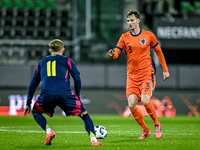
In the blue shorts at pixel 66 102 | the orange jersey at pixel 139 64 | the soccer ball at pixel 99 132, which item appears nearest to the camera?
the blue shorts at pixel 66 102

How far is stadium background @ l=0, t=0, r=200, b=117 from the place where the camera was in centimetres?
1545

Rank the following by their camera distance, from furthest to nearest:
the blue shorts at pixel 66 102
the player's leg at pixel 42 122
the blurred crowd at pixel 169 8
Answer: the blurred crowd at pixel 169 8, the player's leg at pixel 42 122, the blue shorts at pixel 66 102

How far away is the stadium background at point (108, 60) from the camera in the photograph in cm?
1545

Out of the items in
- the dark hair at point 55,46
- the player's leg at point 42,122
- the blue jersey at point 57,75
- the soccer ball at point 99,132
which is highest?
the dark hair at point 55,46

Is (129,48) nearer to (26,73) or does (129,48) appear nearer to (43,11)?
(26,73)

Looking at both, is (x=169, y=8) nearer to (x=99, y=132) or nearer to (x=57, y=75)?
(x=99, y=132)

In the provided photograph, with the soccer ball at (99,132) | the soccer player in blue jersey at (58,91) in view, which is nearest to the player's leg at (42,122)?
the soccer player in blue jersey at (58,91)

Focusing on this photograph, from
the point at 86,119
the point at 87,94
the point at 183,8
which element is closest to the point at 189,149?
the point at 86,119

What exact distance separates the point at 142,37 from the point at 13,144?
8.62 ft

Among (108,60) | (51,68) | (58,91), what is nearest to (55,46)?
(51,68)

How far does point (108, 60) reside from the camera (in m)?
15.9

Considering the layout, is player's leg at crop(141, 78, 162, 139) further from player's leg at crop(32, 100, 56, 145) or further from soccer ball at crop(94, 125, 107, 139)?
player's leg at crop(32, 100, 56, 145)

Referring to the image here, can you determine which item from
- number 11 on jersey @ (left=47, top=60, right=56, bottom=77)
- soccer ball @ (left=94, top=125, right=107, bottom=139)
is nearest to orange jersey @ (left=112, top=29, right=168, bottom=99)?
soccer ball @ (left=94, top=125, right=107, bottom=139)

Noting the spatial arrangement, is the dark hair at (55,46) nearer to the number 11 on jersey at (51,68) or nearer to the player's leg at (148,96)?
the number 11 on jersey at (51,68)
